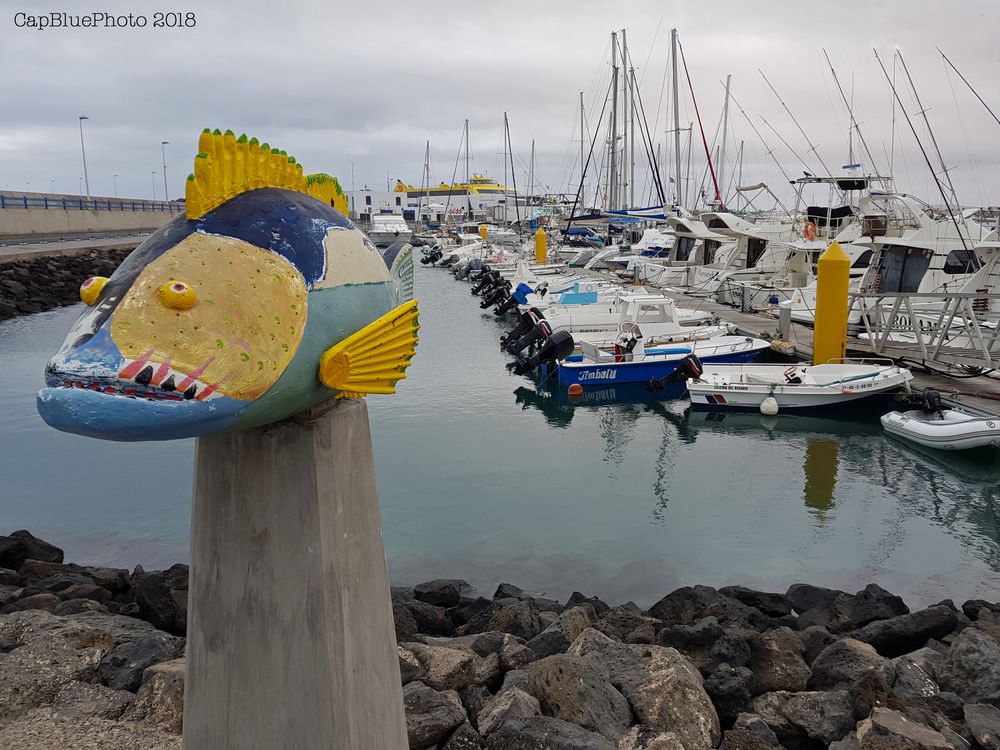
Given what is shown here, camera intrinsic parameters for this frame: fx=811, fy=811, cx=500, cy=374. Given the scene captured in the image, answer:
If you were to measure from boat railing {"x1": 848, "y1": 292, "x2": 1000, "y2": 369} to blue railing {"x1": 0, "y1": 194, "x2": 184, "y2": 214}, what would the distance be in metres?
34.3

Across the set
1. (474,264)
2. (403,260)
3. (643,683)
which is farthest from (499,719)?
(474,264)

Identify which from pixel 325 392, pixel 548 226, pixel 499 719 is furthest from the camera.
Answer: pixel 548 226

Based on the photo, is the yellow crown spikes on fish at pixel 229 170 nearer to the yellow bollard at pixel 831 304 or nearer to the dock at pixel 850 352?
the dock at pixel 850 352

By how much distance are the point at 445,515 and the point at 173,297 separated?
30.6 ft

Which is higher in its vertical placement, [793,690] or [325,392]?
[325,392]

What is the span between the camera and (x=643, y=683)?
570 cm

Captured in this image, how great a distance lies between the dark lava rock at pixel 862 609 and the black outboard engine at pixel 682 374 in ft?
29.2

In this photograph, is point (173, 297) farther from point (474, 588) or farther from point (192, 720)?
point (474, 588)

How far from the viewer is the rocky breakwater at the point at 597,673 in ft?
16.4

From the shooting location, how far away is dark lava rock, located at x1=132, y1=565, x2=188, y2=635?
24.0 ft

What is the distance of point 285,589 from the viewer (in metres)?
3.36

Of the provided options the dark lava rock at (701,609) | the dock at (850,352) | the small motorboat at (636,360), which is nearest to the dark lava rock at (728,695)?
the dark lava rock at (701,609)

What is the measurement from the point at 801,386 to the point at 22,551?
43.8 ft

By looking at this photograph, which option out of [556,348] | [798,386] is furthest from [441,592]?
[556,348]
